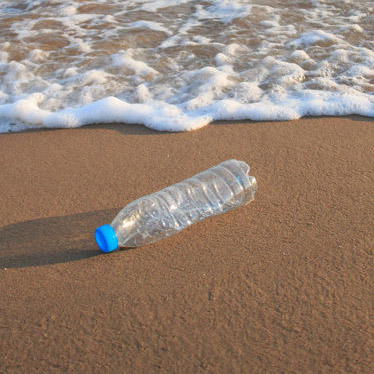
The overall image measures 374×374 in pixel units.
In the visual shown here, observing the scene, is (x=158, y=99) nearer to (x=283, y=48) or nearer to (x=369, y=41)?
(x=283, y=48)

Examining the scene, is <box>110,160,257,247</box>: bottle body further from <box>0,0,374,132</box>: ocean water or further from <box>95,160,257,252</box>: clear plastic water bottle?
<box>0,0,374,132</box>: ocean water

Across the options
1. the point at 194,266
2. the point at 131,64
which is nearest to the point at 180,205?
the point at 194,266

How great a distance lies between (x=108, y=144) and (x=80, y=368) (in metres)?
1.70

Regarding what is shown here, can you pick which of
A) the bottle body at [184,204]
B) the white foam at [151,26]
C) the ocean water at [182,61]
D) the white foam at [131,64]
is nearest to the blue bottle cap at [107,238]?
the bottle body at [184,204]

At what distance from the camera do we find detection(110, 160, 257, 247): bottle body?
7.16 ft

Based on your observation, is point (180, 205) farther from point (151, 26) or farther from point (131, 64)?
point (151, 26)

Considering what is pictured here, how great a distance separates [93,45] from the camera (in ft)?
15.2

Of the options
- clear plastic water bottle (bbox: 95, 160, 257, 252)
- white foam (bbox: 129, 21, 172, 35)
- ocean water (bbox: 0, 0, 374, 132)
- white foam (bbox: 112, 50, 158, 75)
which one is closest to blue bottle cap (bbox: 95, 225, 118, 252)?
clear plastic water bottle (bbox: 95, 160, 257, 252)

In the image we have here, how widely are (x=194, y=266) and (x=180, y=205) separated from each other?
0.43 metres

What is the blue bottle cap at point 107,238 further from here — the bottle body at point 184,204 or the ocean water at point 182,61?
the ocean water at point 182,61

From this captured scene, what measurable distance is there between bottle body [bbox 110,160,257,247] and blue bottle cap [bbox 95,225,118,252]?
116mm

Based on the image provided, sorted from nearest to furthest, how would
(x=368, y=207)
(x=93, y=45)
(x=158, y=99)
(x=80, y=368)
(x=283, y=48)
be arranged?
1. (x=80, y=368)
2. (x=368, y=207)
3. (x=158, y=99)
4. (x=283, y=48)
5. (x=93, y=45)

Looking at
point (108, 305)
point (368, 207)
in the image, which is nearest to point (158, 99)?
point (368, 207)

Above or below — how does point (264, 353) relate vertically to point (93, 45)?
above
